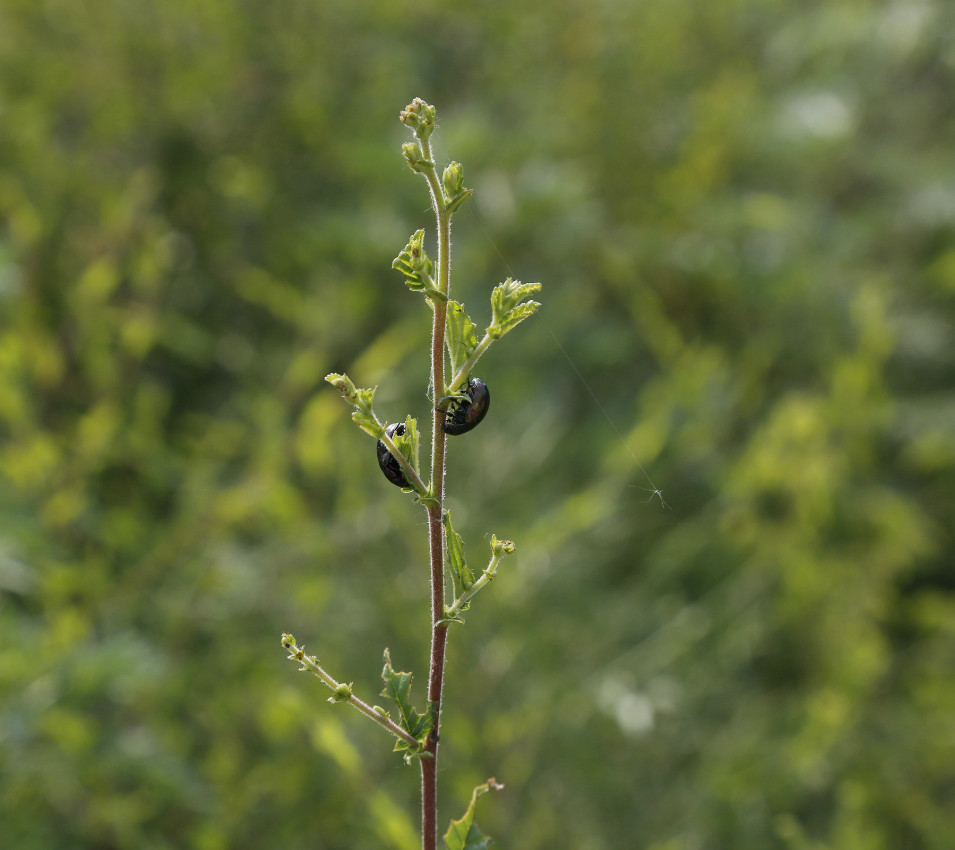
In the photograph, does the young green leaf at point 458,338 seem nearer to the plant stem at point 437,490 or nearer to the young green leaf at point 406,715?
the plant stem at point 437,490

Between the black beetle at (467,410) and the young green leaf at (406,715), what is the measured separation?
0.30ft

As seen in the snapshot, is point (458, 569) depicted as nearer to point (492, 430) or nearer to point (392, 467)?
point (392, 467)

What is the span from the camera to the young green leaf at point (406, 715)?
1.09 ft

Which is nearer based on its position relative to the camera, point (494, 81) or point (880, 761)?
point (880, 761)

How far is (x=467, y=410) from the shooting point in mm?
348

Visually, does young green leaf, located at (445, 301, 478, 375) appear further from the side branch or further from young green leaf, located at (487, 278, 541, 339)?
the side branch

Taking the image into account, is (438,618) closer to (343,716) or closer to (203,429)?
(343,716)

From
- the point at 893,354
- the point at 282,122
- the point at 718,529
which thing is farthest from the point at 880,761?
the point at 282,122

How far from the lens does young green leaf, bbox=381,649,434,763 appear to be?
0.33 meters

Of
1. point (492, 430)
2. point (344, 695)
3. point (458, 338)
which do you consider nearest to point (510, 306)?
point (458, 338)

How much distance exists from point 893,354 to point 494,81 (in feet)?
3.46

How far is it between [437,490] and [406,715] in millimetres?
94

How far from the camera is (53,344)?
1304mm

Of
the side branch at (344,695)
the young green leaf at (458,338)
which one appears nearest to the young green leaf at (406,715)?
the side branch at (344,695)
